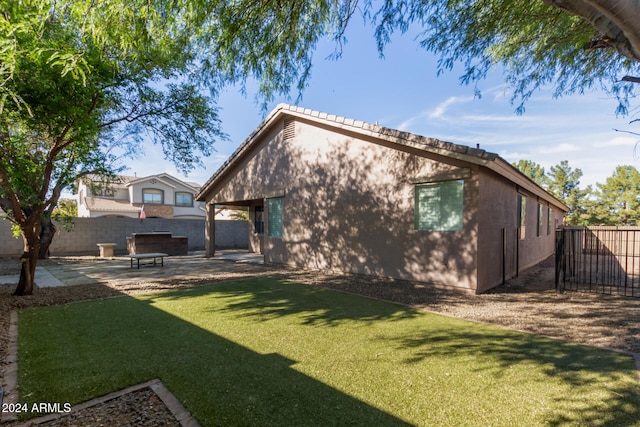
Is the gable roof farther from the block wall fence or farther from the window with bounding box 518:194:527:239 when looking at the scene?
the block wall fence

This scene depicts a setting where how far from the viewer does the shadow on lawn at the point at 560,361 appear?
2727 mm

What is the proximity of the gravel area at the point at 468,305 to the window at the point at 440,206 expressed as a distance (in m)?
1.72

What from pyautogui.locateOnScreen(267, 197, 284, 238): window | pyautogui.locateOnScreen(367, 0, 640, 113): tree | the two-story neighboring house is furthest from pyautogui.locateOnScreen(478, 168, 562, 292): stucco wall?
the two-story neighboring house

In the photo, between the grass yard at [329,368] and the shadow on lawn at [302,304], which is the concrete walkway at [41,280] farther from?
the shadow on lawn at [302,304]

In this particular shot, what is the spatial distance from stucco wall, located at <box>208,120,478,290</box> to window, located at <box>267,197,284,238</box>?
283mm

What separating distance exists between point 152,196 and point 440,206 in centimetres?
3178

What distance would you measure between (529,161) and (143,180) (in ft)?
148

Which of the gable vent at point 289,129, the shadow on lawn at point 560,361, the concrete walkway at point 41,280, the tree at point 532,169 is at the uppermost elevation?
the tree at point 532,169

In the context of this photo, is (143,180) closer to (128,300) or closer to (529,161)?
(128,300)

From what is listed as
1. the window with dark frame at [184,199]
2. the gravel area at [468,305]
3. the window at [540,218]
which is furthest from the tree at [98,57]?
the window with dark frame at [184,199]

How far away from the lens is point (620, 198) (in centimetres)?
2991

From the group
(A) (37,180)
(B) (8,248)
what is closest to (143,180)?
(B) (8,248)

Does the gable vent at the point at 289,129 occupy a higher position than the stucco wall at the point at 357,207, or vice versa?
the gable vent at the point at 289,129

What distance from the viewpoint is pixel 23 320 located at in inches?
212
